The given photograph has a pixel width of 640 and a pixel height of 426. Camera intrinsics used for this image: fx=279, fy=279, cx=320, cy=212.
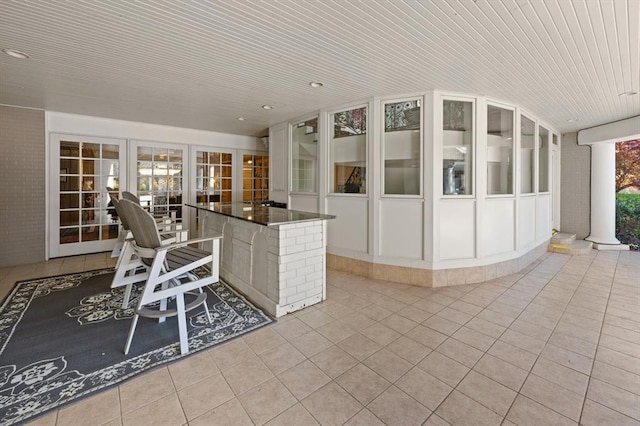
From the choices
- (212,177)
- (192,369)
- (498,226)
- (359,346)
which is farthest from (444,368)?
(212,177)

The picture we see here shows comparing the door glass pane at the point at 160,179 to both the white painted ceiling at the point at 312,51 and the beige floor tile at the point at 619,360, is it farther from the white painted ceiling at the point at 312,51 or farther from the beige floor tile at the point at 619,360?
the beige floor tile at the point at 619,360

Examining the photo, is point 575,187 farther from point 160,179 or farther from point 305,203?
point 160,179

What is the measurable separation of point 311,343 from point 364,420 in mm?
775

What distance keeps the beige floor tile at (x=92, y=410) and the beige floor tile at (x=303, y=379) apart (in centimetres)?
91

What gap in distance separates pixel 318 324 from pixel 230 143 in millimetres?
4951

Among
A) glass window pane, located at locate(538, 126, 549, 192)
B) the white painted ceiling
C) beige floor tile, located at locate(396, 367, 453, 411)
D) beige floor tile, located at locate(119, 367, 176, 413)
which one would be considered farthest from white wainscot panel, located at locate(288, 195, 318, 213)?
glass window pane, located at locate(538, 126, 549, 192)

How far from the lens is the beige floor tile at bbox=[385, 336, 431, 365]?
1.99 metres

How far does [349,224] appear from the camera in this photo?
4043mm

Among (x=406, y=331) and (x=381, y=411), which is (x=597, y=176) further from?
(x=381, y=411)

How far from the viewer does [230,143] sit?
6227mm

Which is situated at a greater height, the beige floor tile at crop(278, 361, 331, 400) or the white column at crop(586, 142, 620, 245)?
the white column at crop(586, 142, 620, 245)

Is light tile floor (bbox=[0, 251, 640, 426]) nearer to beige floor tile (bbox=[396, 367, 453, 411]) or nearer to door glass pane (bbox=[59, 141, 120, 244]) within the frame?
beige floor tile (bbox=[396, 367, 453, 411])

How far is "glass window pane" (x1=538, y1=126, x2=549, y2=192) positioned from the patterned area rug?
18.0 ft

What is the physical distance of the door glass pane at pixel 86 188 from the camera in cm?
466
